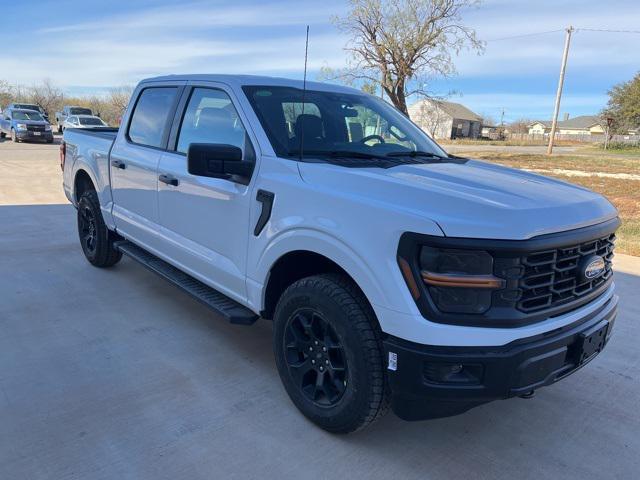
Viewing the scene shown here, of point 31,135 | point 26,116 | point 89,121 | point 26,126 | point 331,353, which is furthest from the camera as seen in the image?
point 89,121

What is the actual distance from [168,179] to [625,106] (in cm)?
6317

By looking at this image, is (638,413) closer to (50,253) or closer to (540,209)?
(540,209)

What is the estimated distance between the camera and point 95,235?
5.41 m

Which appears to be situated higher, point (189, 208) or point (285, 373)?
point (189, 208)

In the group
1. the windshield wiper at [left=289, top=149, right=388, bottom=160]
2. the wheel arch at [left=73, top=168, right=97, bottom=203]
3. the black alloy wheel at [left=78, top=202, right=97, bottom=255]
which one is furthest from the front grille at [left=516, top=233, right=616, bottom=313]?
the wheel arch at [left=73, top=168, right=97, bottom=203]

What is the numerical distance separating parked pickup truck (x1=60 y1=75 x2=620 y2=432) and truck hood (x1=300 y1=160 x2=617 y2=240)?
0.03ft

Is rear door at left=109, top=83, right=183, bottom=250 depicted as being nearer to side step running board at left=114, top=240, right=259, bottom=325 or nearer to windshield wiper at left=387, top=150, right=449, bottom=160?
side step running board at left=114, top=240, right=259, bottom=325

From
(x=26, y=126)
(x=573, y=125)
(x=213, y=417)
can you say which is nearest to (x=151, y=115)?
(x=213, y=417)

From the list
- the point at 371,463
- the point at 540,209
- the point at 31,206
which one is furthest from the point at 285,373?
the point at 31,206

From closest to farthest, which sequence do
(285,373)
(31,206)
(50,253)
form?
1. (285,373)
2. (50,253)
3. (31,206)

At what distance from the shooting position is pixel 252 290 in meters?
3.19

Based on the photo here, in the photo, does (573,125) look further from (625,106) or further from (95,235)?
(95,235)

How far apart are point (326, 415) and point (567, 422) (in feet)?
4.90

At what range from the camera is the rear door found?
4.14 m
